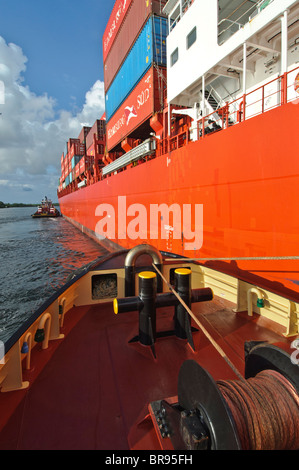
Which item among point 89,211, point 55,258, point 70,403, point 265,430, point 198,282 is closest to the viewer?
point 265,430

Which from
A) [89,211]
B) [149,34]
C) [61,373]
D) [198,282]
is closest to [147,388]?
[61,373]

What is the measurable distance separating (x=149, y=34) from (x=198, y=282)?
1259 centimetres

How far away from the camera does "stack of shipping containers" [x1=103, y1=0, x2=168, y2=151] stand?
1136cm

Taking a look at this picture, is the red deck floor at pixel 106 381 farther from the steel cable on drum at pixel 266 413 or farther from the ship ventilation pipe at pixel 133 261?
the steel cable on drum at pixel 266 413

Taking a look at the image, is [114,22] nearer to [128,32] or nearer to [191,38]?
[128,32]

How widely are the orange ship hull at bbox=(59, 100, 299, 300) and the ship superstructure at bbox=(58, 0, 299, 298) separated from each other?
0.9 inches

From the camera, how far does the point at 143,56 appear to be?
12.3 m

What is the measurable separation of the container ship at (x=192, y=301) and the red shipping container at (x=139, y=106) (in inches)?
7.5

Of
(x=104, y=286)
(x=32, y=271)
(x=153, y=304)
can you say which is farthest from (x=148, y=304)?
(x=32, y=271)

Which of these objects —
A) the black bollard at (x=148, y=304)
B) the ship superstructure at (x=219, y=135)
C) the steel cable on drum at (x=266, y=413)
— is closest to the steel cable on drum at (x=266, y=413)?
the steel cable on drum at (x=266, y=413)

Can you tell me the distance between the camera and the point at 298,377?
1704 millimetres

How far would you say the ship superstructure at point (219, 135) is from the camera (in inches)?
198

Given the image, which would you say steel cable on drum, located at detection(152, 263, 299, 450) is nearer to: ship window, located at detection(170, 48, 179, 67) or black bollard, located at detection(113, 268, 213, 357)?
black bollard, located at detection(113, 268, 213, 357)
